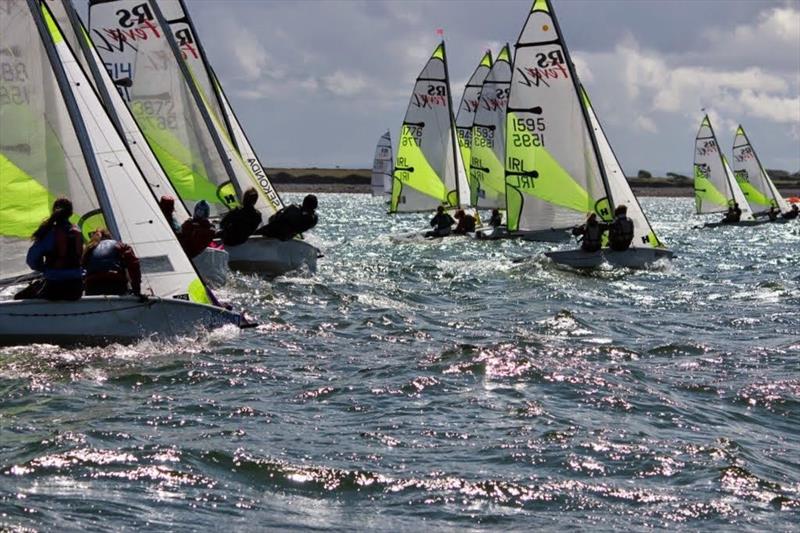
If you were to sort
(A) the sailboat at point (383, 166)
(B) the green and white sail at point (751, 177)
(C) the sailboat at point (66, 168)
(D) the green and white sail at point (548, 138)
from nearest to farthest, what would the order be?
1. (C) the sailboat at point (66, 168)
2. (D) the green and white sail at point (548, 138)
3. (B) the green and white sail at point (751, 177)
4. (A) the sailboat at point (383, 166)

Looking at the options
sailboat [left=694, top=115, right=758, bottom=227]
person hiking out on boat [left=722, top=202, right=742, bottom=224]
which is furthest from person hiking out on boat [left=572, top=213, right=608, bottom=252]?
sailboat [left=694, top=115, right=758, bottom=227]

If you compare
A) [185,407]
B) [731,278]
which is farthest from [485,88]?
Result: [185,407]

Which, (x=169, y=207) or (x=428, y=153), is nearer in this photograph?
(x=169, y=207)

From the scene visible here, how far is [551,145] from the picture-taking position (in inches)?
1073

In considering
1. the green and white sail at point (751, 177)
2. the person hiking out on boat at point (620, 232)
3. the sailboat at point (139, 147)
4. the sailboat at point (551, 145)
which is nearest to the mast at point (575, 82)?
the sailboat at point (551, 145)

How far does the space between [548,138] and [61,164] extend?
15.1 m

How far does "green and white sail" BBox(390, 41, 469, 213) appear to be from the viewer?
133ft

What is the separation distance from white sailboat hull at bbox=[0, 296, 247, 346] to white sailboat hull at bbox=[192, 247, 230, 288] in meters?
4.70

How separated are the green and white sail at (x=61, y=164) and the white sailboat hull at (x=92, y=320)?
0.70 metres

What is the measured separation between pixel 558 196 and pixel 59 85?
15033mm

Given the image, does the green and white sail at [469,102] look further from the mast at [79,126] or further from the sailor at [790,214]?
the mast at [79,126]

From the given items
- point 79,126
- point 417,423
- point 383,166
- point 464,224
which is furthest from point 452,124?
point 383,166

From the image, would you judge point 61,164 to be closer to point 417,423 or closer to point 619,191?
point 417,423

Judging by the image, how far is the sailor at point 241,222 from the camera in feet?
68.1
